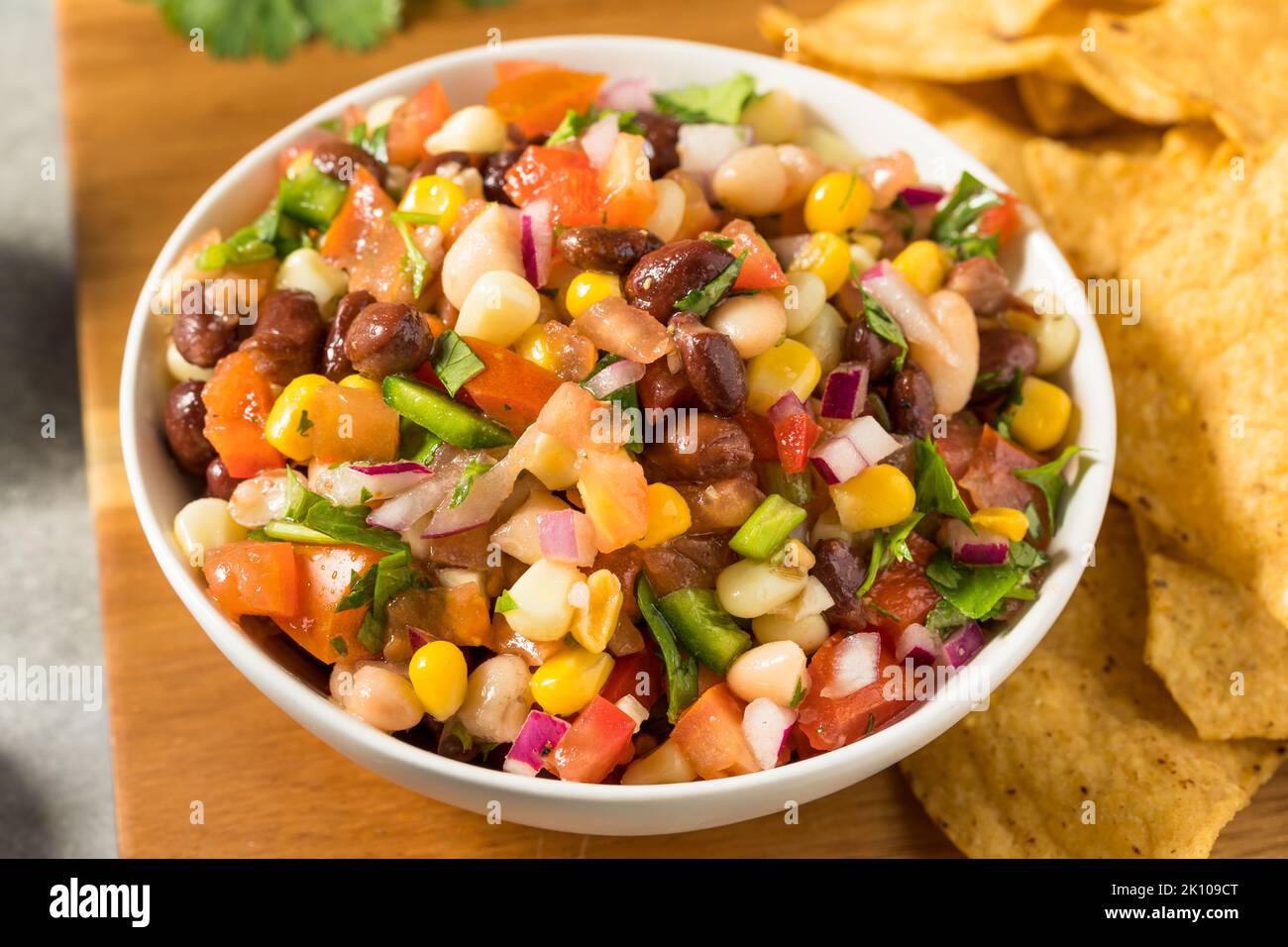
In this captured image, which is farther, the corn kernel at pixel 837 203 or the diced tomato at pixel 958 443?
the corn kernel at pixel 837 203

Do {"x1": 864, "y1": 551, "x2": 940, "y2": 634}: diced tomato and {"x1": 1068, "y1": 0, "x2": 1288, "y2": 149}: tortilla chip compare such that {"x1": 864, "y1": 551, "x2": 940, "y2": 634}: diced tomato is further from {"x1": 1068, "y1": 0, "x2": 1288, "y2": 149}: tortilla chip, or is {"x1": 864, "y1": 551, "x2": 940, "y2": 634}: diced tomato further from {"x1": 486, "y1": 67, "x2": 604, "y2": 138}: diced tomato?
{"x1": 1068, "y1": 0, "x2": 1288, "y2": 149}: tortilla chip

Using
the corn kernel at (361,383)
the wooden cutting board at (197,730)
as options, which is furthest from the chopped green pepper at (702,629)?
the corn kernel at (361,383)

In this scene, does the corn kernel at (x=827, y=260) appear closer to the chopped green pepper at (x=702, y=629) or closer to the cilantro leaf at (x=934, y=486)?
the cilantro leaf at (x=934, y=486)

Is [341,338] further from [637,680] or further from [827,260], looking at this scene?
[827,260]

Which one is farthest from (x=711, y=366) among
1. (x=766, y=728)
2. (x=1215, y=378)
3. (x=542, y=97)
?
(x=1215, y=378)

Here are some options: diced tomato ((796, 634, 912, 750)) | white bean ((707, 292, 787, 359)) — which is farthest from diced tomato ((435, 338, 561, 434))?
diced tomato ((796, 634, 912, 750))
